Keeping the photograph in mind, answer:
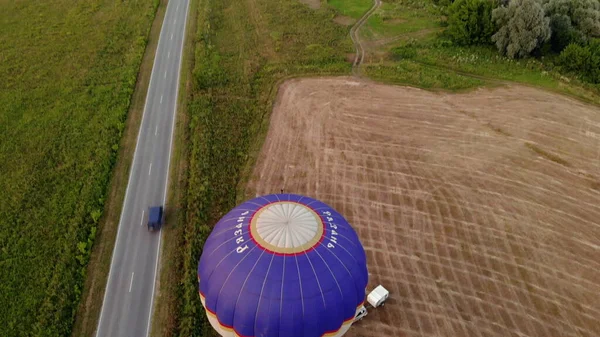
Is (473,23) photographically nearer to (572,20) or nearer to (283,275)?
(572,20)

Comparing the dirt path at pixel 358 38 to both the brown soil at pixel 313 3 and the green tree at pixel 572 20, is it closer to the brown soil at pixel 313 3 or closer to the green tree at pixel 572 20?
the brown soil at pixel 313 3

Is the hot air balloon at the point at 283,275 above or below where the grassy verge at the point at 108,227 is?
above

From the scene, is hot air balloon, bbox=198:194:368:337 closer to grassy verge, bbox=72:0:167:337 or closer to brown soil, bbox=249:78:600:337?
brown soil, bbox=249:78:600:337

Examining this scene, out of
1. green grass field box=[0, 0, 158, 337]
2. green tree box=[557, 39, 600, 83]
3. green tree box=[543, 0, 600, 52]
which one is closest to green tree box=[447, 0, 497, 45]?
green tree box=[543, 0, 600, 52]

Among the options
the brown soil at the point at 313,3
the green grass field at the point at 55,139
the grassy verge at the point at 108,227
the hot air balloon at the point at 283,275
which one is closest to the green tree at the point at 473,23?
the brown soil at the point at 313,3

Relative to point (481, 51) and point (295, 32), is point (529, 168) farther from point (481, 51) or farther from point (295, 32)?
point (295, 32)

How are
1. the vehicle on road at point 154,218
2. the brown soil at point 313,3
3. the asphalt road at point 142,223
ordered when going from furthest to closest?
the brown soil at point 313,3, the vehicle on road at point 154,218, the asphalt road at point 142,223
